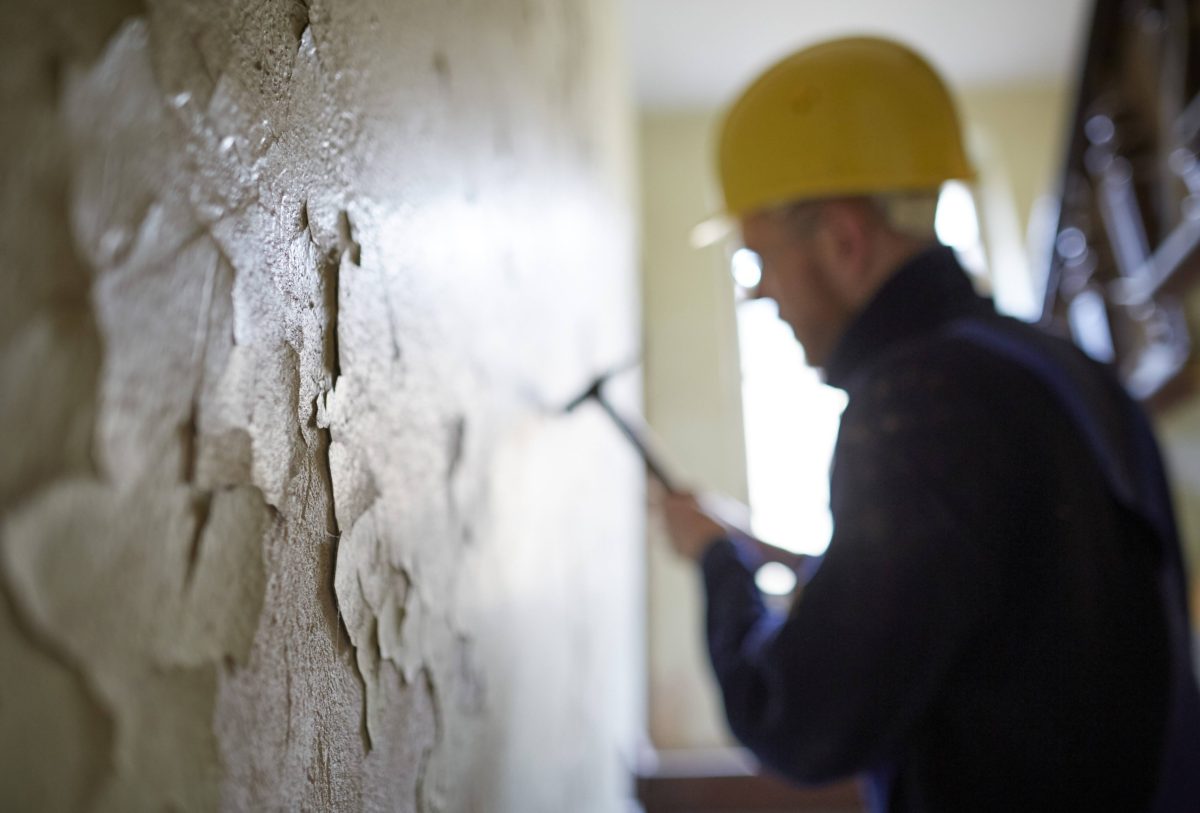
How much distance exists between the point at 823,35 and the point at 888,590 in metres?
3.87

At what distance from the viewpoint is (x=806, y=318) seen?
3.67 ft

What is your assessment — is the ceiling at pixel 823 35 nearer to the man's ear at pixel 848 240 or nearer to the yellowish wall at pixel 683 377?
the yellowish wall at pixel 683 377

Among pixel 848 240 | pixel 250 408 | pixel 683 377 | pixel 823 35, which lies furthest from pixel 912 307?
pixel 823 35

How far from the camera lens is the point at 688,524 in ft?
4.24

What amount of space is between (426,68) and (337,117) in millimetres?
178

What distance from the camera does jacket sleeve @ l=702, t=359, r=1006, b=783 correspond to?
78 cm

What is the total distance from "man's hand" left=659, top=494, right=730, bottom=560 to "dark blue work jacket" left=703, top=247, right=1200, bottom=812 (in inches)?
15.9

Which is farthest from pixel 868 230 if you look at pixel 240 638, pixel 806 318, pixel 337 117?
pixel 240 638

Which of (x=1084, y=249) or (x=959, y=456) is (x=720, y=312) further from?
(x=959, y=456)

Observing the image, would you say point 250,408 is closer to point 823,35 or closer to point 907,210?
point 907,210

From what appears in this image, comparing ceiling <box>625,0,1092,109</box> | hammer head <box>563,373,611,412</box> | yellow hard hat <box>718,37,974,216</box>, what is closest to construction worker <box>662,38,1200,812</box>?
yellow hard hat <box>718,37,974,216</box>

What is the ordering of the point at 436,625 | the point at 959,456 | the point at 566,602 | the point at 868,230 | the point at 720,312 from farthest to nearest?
the point at 720,312
the point at 566,602
the point at 868,230
the point at 959,456
the point at 436,625

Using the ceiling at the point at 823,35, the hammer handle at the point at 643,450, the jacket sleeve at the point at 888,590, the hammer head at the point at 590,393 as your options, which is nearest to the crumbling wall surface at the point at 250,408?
the jacket sleeve at the point at 888,590

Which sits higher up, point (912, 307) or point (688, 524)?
point (912, 307)
